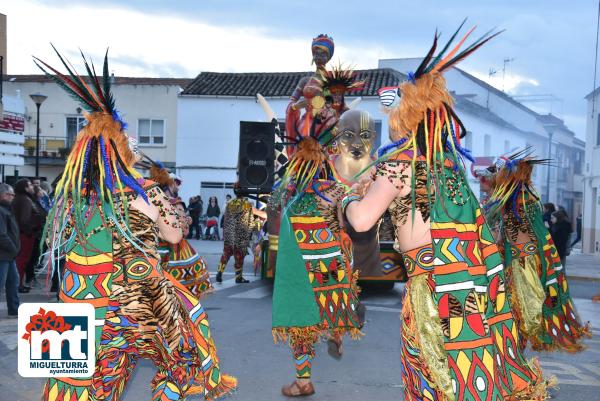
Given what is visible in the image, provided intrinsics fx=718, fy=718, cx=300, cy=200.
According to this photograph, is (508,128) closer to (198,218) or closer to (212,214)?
(212,214)

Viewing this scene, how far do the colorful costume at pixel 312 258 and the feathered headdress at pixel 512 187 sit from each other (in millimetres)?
1306

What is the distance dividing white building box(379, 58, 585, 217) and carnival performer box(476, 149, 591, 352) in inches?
1008

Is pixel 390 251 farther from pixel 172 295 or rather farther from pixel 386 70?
pixel 386 70

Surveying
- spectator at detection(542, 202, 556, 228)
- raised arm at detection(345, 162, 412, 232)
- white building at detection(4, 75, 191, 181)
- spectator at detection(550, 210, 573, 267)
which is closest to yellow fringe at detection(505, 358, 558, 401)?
raised arm at detection(345, 162, 412, 232)

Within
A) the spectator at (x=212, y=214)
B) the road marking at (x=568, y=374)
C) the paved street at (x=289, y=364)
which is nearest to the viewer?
the paved street at (x=289, y=364)

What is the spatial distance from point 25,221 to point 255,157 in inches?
156

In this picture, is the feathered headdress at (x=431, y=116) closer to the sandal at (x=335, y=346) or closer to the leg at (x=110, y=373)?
the leg at (x=110, y=373)

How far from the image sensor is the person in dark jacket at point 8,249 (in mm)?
8625

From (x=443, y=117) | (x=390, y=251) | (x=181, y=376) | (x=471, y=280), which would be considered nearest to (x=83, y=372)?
(x=181, y=376)

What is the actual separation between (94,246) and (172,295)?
0.50 metres

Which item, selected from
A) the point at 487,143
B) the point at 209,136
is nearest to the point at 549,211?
the point at 487,143

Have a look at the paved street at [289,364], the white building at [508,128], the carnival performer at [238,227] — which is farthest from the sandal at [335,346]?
the white building at [508,128]

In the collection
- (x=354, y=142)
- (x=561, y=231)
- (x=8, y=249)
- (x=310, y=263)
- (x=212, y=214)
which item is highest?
(x=354, y=142)

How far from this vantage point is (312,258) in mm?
5891
